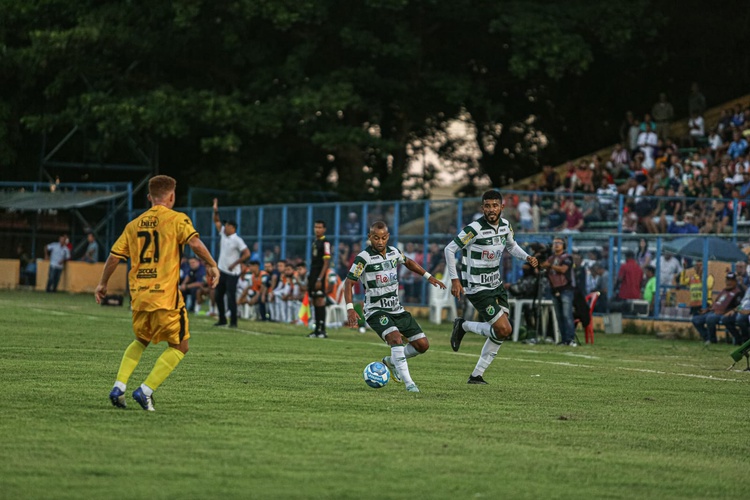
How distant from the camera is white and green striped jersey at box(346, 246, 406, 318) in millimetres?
13516

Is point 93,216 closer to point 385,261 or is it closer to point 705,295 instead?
point 705,295

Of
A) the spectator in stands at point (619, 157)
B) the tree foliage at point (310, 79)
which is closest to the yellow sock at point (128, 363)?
the spectator in stands at point (619, 157)

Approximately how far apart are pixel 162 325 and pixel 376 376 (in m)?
3.20

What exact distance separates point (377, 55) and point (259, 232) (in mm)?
10383

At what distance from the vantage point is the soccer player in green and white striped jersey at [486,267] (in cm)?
1428

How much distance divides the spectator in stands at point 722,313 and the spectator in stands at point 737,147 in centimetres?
922

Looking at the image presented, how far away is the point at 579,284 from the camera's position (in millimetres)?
26391

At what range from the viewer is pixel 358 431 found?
9.73 meters

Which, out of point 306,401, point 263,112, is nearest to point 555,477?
point 306,401

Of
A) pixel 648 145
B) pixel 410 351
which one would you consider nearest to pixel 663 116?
pixel 648 145

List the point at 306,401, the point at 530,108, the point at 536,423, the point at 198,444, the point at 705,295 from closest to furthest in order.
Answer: the point at 198,444, the point at 536,423, the point at 306,401, the point at 705,295, the point at 530,108

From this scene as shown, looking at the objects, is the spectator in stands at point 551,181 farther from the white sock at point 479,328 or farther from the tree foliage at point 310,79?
the white sock at point 479,328

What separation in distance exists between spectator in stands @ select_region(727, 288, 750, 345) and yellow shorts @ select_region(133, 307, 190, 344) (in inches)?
530

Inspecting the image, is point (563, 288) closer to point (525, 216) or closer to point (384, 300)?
point (525, 216)
